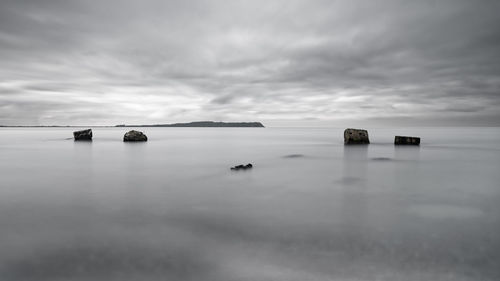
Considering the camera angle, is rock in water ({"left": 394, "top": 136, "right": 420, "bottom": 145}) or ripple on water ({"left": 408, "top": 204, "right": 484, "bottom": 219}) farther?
rock in water ({"left": 394, "top": 136, "right": 420, "bottom": 145})

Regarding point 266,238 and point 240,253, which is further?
point 266,238

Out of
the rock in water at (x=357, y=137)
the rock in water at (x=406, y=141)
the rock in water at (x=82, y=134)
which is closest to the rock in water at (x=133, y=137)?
the rock in water at (x=82, y=134)

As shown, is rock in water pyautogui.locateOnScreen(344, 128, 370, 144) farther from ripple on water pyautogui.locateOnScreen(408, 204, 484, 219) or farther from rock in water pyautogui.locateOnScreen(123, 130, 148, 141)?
ripple on water pyautogui.locateOnScreen(408, 204, 484, 219)

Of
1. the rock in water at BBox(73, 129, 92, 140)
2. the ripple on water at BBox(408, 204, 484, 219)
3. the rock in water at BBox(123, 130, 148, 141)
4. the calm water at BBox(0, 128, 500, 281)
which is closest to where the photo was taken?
the calm water at BBox(0, 128, 500, 281)

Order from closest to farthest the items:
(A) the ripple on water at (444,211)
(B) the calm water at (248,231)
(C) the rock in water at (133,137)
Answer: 1. (B) the calm water at (248,231)
2. (A) the ripple on water at (444,211)
3. (C) the rock in water at (133,137)

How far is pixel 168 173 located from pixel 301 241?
10.2 meters

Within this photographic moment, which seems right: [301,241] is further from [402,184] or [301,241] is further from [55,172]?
[55,172]

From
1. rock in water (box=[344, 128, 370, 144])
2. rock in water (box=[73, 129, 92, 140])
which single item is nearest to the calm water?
rock in water (box=[344, 128, 370, 144])

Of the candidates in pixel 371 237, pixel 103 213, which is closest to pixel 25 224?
pixel 103 213

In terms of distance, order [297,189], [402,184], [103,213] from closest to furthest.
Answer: [103,213] < [297,189] < [402,184]

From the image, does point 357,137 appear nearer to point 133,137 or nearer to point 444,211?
point 444,211

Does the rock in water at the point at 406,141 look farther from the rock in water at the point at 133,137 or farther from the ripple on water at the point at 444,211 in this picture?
the rock in water at the point at 133,137

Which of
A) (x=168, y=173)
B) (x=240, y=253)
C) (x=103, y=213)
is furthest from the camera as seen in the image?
(x=168, y=173)

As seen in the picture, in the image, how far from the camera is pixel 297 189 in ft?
33.8
